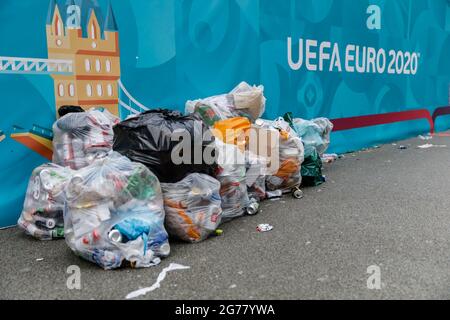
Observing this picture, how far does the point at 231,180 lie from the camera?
3121mm

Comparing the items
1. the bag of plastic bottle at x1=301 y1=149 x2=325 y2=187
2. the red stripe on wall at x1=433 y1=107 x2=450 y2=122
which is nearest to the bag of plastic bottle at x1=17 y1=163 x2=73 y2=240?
the bag of plastic bottle at x1=301 y1=149 x2=325 y2=187

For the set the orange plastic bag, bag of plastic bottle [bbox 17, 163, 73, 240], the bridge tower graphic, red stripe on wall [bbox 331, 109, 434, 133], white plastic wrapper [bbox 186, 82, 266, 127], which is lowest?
red stripe on wall [bbox 331, 109, 434, 133]

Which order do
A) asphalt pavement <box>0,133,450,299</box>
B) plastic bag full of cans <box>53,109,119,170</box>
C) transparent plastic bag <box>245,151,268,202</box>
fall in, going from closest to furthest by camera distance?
asphalt pavement <box>0,133,450,299</box> < plastic bag full of cans <box>53,109,119,170</box> < transparent plastic bag <box>245,151,268,202</box>

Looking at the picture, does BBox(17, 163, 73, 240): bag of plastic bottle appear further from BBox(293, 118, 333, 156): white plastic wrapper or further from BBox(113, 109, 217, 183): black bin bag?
BBox(293, 118, 333, 156): white plastic wrapper

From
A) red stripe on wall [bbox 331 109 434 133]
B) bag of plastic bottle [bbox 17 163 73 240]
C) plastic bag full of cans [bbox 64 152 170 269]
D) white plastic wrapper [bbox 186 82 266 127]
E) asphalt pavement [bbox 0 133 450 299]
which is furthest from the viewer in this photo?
red stripe on wall [bbox 331 109 434 133]

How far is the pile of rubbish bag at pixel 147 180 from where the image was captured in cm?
231

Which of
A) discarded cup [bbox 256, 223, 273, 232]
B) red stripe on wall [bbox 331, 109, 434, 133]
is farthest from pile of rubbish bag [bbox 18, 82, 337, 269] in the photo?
red stripe on wall [bbox 331, 109, 434, 133]

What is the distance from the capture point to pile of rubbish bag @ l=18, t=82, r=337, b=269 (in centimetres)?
231

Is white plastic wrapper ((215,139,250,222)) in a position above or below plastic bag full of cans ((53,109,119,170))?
below

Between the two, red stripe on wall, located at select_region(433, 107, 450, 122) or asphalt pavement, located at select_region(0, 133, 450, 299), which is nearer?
asphalt pavement, located at select_region(0, 133, 450, 299)

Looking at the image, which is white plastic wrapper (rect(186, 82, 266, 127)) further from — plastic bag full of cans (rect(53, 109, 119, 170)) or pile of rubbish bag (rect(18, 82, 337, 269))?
plastic bag full of cans (rect(53, 109, 119, 170))

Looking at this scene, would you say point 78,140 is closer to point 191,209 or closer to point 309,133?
point 191,209

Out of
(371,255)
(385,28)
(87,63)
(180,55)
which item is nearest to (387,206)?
(371,255)
